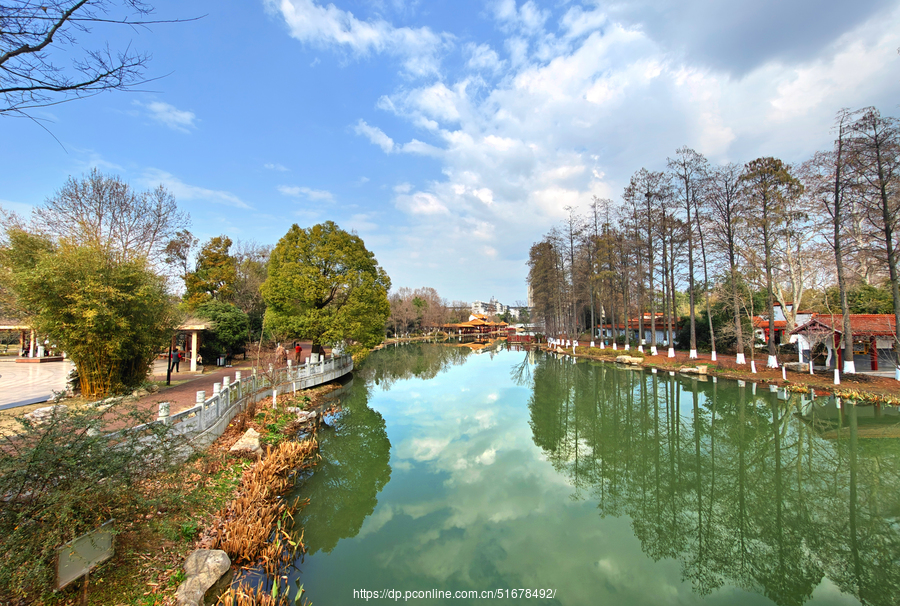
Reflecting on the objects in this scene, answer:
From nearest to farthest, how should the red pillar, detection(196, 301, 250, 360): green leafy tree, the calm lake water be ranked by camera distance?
the calm lake water
the red pillar
detection(196, 301, 250, 360): green leafy tree

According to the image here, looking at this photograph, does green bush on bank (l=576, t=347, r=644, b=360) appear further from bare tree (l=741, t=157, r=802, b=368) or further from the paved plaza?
the paved plaza

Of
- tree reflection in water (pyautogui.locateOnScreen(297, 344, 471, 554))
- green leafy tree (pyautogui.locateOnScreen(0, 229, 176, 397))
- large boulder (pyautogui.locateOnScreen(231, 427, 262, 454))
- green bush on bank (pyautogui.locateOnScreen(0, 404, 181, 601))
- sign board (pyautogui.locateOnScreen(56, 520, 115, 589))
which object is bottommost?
tree reflection in water (pyautogui.locateOnScreen(297, 344, 471, 554))

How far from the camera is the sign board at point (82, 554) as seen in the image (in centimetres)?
319

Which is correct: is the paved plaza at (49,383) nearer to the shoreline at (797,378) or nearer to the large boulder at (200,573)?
the large boulder at (200,573)

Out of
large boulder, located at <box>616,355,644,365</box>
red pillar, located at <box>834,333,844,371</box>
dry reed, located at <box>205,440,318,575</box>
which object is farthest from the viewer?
large boulder, located at <box>616,355,644,365</box>

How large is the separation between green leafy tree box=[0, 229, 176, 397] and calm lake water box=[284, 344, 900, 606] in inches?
229

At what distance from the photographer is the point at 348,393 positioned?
16844 millimetres

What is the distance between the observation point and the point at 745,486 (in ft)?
22.9

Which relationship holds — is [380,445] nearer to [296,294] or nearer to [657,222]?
[296,294]

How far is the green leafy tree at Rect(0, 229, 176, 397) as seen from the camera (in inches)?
343

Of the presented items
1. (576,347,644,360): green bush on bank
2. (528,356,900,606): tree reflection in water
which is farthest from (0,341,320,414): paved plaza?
(576,347,644,360): green bush on bank

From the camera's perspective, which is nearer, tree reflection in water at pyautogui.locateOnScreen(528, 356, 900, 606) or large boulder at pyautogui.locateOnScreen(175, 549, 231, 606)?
large boulder at pyautogui.locateOnScreen(175, 549, 231, 606)

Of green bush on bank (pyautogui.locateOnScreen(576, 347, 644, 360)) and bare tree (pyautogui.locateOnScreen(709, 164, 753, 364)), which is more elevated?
bare tree (pyautogui.locateOnScreen(709, 164, 753, 364))

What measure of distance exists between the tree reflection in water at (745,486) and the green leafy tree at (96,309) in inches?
446
